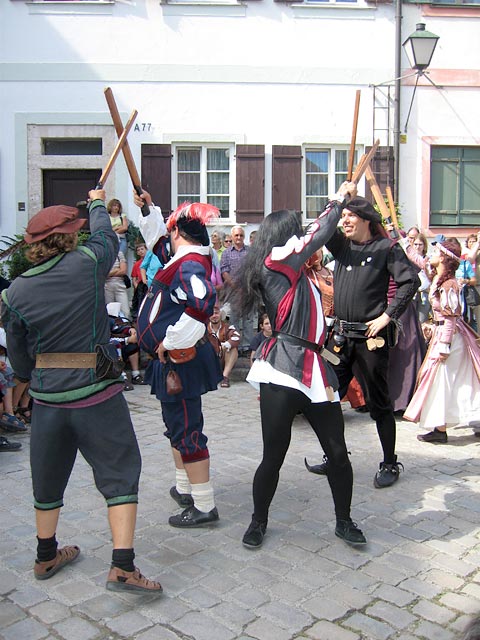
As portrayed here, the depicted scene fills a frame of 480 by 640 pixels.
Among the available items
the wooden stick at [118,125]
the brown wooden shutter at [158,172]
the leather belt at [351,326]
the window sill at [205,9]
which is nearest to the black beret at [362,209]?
the leather belt at [351,326]

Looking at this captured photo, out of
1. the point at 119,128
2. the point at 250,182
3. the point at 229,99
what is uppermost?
the point at 229,99

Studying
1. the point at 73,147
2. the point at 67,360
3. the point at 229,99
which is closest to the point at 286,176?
the point at 229,99

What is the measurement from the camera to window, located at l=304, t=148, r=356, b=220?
505 inches

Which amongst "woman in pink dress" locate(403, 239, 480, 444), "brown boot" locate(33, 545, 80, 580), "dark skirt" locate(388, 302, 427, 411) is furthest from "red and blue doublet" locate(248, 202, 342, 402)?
"dark skirt" locate(388, 302, 427, 411)

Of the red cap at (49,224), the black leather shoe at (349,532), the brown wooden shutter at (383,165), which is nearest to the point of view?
the red cap at (49,224)

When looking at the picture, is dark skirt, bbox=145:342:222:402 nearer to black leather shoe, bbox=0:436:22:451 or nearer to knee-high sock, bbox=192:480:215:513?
knee-high sock, bbox=192:480:215:513

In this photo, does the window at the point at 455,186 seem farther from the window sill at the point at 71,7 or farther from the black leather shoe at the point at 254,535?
the black leather shoe at the point at 254,535

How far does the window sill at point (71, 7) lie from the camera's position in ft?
39.5

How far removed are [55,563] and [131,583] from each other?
51 cm

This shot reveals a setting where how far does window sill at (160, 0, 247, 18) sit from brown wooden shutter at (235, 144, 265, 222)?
227cm

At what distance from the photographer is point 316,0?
12.5m

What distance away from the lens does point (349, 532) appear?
3.91 metres

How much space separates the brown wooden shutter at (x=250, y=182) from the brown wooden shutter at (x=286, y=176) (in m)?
0.22

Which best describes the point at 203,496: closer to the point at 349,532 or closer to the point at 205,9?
the point at 349,532
